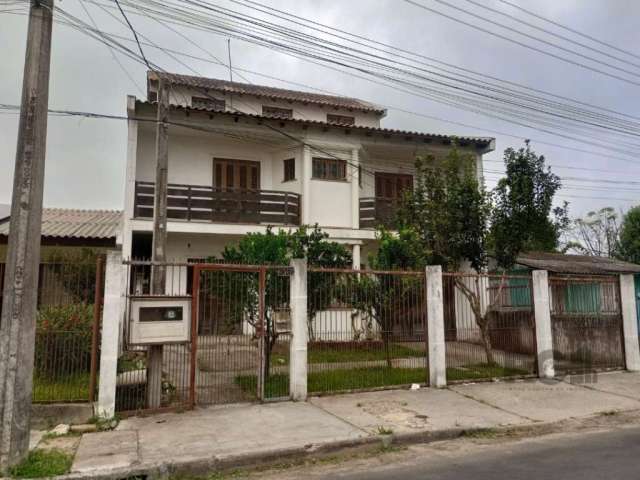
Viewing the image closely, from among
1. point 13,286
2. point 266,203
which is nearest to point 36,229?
point 13,286

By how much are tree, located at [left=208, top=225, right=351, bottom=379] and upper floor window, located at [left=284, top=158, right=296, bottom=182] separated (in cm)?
655

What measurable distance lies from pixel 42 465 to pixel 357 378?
16.8ft

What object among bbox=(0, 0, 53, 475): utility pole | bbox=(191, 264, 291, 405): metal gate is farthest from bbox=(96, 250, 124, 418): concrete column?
bbox=(0, 0, 53, 475): utility pole

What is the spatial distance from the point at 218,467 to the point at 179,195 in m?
9.90

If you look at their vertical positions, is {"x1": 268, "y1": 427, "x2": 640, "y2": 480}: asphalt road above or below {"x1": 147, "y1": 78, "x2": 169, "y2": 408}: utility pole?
below

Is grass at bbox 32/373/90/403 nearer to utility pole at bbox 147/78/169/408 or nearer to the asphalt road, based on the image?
utility pole at bbox 147/78/169/408

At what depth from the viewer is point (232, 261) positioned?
8.68 metres

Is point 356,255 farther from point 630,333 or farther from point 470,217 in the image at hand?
point 630,333

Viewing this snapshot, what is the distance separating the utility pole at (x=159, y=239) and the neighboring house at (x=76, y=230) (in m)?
6.15

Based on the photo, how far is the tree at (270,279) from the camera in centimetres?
787

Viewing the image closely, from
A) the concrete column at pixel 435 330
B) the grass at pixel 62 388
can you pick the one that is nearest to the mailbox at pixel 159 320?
the grass at pixel 62 388

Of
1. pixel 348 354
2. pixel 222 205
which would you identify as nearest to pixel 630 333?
pixel 348 354

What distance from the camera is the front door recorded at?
1554 centimetres

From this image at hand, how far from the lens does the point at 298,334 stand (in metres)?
7.84
